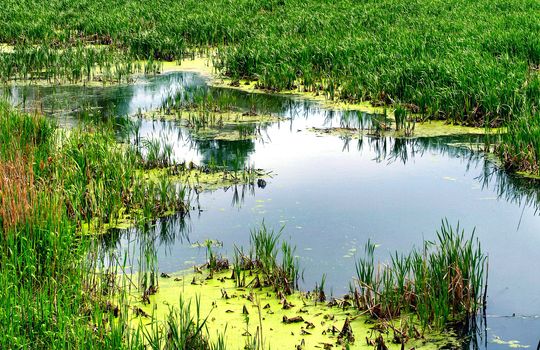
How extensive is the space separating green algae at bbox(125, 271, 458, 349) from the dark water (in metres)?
0.41

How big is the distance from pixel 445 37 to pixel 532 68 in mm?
Answer: 2485

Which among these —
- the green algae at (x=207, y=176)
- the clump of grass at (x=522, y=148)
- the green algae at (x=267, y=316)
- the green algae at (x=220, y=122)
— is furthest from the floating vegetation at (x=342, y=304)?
the green algae at (x=220, y=122)

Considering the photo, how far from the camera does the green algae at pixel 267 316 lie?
554 cm

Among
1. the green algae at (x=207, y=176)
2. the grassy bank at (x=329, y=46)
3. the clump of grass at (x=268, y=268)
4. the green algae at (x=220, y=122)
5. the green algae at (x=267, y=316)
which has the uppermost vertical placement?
the grassy bank at (x=329, y=46)

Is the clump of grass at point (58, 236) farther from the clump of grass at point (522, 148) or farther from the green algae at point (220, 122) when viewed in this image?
the clump of grass at point (522, 148)

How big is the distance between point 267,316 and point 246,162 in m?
4.69

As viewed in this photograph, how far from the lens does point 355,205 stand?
874 cm

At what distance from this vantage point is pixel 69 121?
497 inches

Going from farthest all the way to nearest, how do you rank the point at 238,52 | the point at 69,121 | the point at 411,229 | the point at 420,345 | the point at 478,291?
1. the point at 238,52
2. the point at 69,121
3. the point at 411,229
4. the point at 478,291
5. the point at 420,345

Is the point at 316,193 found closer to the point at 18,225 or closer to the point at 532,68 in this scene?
the point at 18,225

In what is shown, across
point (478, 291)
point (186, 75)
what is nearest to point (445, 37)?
point (186, 75)

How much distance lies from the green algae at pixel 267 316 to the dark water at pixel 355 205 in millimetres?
408

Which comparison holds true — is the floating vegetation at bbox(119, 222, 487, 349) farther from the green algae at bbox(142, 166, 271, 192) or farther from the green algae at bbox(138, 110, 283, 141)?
the green algae at bbox(138, 110, 283, 141)

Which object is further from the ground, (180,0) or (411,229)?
(180,0)
